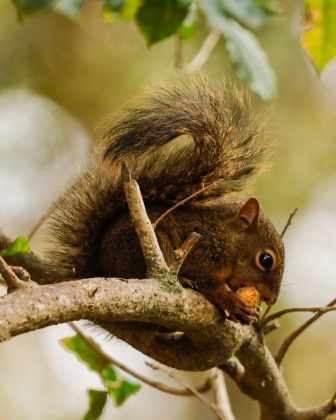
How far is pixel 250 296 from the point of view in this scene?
246cm

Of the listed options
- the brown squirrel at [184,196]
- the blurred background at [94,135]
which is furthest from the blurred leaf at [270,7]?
the blurred background at [94,135]

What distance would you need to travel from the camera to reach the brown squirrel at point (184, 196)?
7.38 feet

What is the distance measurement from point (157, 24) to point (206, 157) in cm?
87

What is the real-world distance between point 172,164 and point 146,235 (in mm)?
667

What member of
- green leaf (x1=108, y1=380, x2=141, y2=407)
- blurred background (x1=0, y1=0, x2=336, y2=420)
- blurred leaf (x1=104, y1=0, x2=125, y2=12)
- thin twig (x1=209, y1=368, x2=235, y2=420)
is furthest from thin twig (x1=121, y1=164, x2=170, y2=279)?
blurred background (x1=0, y1=0, x2=336, y2=420)

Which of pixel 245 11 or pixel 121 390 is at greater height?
pixel 245 11

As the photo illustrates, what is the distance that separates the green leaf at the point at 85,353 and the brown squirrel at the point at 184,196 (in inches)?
9.4

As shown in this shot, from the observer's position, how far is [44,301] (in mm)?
1337

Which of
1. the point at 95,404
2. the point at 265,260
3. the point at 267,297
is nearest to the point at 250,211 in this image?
the point at 265,260

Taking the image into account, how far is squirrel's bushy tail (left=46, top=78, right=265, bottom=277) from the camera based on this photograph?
2.36 m

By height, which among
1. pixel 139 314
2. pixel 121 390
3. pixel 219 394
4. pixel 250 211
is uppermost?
pixel 139 314

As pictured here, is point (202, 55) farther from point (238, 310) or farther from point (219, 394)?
point (219, 394)

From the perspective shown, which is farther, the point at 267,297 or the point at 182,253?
the point at 267,297

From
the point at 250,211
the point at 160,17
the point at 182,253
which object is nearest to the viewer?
the point at 160,17
